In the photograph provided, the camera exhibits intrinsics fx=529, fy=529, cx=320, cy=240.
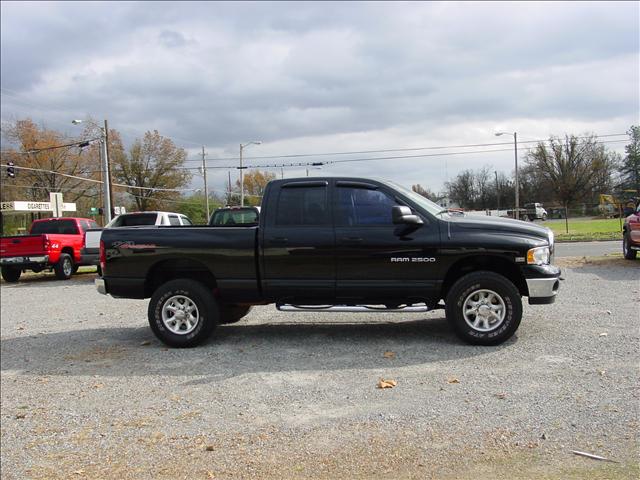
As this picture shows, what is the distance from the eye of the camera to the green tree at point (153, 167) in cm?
7138

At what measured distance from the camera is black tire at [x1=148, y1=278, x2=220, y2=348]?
21.7 ft

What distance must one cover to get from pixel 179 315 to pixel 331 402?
9.26 ft

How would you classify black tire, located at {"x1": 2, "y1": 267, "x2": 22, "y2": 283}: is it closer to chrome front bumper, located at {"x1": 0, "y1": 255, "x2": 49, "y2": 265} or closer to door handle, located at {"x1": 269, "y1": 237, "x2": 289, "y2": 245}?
chrome front bumper, located at {"x1": 0, "y1": 255, "x2": 49, "y2": 265}

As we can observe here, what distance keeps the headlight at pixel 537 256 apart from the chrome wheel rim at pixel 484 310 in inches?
22.3

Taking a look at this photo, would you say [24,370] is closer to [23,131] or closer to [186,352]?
[186,352]

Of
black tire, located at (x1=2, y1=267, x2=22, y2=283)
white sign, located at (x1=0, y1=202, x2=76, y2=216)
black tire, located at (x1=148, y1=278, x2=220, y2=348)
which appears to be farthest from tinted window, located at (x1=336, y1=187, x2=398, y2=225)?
white sign, located at (x1=0, y1=202, x2=76, y2=216)

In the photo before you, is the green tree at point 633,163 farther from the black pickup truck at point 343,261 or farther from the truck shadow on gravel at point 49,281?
the truck shadow on gravel at point 49,281

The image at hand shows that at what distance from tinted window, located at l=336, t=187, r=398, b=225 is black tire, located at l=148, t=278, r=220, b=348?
1.94 m

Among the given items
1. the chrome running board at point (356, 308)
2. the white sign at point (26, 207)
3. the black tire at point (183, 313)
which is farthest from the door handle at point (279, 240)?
the white sign at point (26, 207)

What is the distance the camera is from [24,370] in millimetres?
6125

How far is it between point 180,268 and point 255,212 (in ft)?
23.1

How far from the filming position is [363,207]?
21.1 feet

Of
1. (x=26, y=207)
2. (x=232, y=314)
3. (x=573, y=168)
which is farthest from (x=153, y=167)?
(x=232, y=314)

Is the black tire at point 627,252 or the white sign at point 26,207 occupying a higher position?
the white sign at point 26,207
